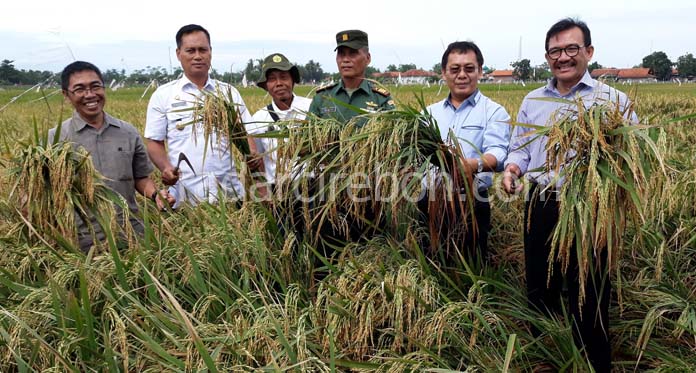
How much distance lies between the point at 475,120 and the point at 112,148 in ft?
6.43

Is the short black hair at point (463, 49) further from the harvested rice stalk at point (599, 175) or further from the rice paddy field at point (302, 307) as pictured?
the harvested rice stalk at point (599, 175)

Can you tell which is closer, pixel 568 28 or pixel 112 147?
pixel 568 28

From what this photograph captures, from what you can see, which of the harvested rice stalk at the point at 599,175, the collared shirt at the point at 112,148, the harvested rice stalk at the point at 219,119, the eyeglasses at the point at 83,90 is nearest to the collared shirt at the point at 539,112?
the harvested rice stalk at the point at 599,175

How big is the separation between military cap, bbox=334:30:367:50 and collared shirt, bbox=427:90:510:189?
57cm

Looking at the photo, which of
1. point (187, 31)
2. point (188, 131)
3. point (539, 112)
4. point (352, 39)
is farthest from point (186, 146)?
point (539, 112)

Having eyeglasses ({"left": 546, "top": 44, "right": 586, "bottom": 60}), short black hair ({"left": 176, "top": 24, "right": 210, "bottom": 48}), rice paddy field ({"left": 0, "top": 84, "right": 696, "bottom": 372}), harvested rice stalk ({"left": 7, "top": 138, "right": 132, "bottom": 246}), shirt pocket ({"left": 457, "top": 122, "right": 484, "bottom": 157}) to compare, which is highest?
short black hair ({"left": 176, "top": 24, "right": 210, "bottom": 48})

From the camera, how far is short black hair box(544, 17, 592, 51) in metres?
2.52

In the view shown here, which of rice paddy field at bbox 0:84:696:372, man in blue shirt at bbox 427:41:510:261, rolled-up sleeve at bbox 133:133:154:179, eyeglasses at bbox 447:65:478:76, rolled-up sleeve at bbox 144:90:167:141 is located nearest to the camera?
rice paddy field at bbox 0:84:696:372

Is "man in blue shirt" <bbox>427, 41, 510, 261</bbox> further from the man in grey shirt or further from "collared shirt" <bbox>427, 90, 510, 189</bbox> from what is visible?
the man in grey shirt

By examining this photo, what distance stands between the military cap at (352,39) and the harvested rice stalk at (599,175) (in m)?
1.37

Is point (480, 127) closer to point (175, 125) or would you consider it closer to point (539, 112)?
point (539, 112)

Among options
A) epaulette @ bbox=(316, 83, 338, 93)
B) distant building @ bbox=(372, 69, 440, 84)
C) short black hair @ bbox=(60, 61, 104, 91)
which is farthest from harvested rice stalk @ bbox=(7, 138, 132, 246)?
distant building @ bbox=(372, 69, 440, 84)

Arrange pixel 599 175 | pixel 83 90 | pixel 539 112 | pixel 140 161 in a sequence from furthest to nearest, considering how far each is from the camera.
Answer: pixel 140 161, pixel 83 90, pixel 539 112, pixel 599 175

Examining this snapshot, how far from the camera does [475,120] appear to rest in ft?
9.37
